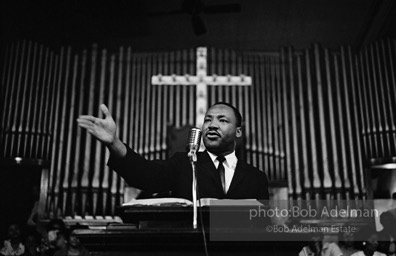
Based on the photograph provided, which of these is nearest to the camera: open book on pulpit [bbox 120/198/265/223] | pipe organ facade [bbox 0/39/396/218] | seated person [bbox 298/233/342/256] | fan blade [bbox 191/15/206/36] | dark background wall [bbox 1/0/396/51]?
open book on pulpit [bbox 120/198/265/223]

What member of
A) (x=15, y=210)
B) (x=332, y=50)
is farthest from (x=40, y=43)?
(x=332, y=50)

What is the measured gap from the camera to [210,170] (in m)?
2.48

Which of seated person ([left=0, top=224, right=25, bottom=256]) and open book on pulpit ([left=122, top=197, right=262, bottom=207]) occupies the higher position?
open book on pulpit ([left=122, top=197, right=262, bottom=207])

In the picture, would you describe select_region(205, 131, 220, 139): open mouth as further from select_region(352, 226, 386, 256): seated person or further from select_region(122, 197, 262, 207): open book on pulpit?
select_region(352, 226, 386, 256): seated person

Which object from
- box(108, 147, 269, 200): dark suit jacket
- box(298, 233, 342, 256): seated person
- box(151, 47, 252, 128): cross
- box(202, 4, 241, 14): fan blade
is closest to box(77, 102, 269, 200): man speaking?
box(108, 147, 269, 200): dark suit jacket

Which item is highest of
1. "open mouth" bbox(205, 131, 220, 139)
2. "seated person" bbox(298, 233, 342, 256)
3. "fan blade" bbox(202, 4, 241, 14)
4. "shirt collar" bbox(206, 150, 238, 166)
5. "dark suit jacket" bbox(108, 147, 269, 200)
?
"fan blade" bbox(202, 4, 241, 14)

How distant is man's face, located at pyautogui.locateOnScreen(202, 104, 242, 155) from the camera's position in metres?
2.62

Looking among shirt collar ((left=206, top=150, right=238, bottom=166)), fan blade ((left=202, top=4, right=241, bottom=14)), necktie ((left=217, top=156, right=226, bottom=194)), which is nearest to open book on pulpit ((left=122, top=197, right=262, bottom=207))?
necktie ((left=217, top=156, right=226, bottom=194))

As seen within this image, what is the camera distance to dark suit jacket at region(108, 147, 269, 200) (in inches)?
91.7

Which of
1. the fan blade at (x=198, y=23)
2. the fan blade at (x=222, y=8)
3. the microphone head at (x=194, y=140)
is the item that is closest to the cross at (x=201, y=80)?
the fan blade at (x=198, y=23)

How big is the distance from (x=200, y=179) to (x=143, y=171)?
1.18 ft

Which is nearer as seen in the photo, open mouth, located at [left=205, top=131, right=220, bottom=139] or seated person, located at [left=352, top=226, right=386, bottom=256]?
open mouth, located at [left=205, top=131, right=220, bottom=139]

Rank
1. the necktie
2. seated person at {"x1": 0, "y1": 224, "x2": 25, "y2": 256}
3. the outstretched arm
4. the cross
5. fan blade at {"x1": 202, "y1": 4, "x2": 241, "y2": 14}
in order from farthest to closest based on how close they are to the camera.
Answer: fan blade at {"x1": 202, "y1": 4, "x2": 241, "y2": 14}, seated person at {"x1": 0, "y1": 224, "x2": 25, "y2": 256}, the cross, the necktie, the outstretched arm

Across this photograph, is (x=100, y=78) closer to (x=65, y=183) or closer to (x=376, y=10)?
(x=65, y=183)
